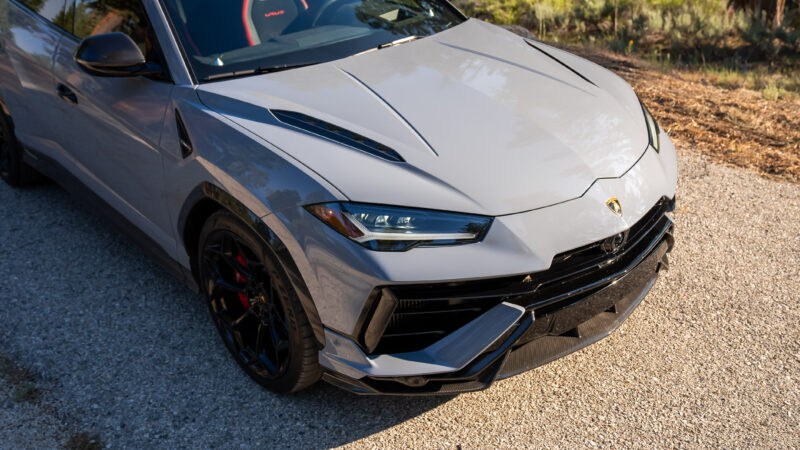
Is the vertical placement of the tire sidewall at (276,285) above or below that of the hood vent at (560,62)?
below

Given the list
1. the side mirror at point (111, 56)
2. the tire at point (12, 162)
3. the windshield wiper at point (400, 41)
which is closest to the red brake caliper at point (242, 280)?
the side mirror at point (111, 56)

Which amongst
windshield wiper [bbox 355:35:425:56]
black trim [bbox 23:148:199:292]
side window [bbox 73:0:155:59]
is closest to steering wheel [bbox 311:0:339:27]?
windshield wiper [bbox 355:35:425:56]

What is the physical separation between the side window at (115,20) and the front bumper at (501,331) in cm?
170

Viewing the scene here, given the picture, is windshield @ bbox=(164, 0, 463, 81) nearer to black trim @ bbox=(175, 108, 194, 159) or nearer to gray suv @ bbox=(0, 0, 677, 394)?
gray suv @ bbox=(0, 0, 677, 394)

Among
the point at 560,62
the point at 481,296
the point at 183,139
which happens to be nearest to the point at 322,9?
the point at 183,139

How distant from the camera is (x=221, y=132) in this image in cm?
288

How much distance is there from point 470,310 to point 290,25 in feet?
5.95

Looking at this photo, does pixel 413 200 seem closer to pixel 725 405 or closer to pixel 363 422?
pixel 363 422

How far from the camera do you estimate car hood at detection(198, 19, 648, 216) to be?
261 cm

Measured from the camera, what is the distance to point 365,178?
2607mm

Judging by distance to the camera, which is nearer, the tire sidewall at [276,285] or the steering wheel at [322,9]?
the tire sidewall at [276,285]

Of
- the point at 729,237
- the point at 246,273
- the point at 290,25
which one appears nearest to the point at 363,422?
the point at 246,273

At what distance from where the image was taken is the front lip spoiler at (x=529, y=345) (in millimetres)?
2588

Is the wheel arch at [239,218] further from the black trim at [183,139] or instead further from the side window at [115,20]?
the side window at [115,20]
